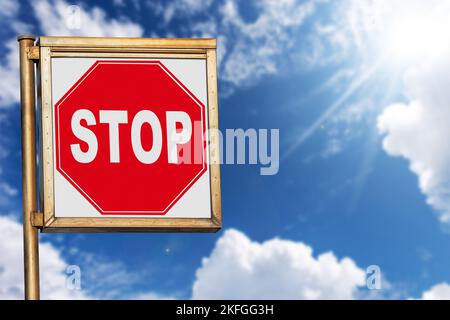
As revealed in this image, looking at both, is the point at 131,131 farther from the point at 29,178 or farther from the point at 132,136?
the point at 29,178

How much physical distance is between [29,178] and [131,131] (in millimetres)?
1565

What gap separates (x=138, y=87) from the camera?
7930 millimetres

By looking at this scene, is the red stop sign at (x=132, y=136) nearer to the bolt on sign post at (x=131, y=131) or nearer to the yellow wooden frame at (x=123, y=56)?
the bolt on sign post at (x=131, y=131)

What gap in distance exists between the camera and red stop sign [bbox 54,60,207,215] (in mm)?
7695

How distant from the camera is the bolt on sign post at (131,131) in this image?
7.58 meters

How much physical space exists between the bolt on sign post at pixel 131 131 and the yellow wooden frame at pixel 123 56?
0.04 feet

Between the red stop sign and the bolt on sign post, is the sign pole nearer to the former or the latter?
the bolt on sign post

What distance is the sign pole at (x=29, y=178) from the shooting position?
6.50m

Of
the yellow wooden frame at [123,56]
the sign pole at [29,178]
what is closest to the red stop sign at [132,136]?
the yellow wooden frame at [123,56]

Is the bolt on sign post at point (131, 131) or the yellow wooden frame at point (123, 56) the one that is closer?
the yellow wooden frame at point (123, 56)

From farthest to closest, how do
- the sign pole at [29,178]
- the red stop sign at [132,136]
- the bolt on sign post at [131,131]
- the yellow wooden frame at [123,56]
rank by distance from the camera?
the red stop sign at [132,136] → the bolt on sign post at [131,131] → the yellow wooden frame at [123,56] → the sign pole at [29,178]

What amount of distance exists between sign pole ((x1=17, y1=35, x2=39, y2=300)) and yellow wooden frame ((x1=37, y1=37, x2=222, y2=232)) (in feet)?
1.09

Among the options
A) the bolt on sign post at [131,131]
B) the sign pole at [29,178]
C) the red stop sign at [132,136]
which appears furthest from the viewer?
the red stop sign at [132,136]

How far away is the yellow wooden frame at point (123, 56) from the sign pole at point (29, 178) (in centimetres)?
33
